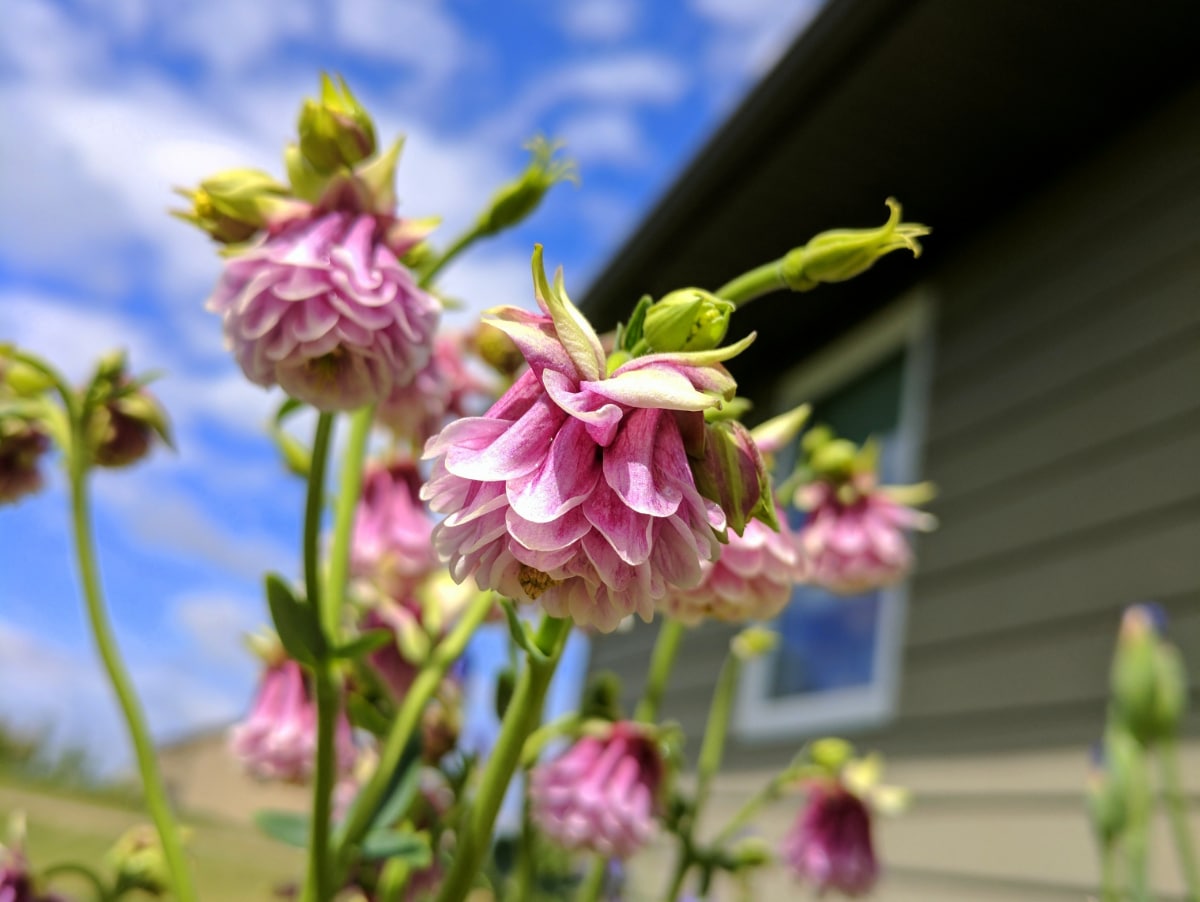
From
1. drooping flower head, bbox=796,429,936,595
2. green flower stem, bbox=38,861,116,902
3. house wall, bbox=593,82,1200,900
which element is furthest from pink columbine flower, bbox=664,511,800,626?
house wall, bbox=593,82,1200,900

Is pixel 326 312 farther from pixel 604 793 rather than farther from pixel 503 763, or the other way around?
pixel 604 793

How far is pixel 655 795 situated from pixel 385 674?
0.32m

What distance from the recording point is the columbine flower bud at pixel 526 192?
876 millimetres

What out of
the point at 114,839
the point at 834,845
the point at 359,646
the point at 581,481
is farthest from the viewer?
the point at 114,839

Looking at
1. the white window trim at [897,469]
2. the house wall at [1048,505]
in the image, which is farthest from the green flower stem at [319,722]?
the white window trim at [897,469]

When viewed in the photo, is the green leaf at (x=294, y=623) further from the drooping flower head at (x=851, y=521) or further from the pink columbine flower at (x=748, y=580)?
the drooping flower head at (x=851, y=521)

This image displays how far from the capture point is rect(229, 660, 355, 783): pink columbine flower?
116cm

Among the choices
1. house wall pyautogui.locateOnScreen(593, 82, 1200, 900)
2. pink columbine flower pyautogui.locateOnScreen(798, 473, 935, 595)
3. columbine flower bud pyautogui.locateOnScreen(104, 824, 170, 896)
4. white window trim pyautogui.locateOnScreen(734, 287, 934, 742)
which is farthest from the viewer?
white window trim pyautogui.locateOnScreen(734, 287, 934, 742)

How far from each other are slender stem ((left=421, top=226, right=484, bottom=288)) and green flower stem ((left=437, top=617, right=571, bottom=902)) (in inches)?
14.0

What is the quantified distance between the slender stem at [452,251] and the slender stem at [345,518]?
0.13 m

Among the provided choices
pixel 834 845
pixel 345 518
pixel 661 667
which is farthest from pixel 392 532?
pixel 834 845

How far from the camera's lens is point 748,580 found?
0.78m

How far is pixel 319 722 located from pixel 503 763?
19 cm

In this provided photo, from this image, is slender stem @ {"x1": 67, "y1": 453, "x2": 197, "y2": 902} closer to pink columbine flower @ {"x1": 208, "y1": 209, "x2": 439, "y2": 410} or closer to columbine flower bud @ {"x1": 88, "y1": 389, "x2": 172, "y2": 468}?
columbine flower bud @ {"x1": 88, "y1": 389, "x2": 172, "y2": 468}
